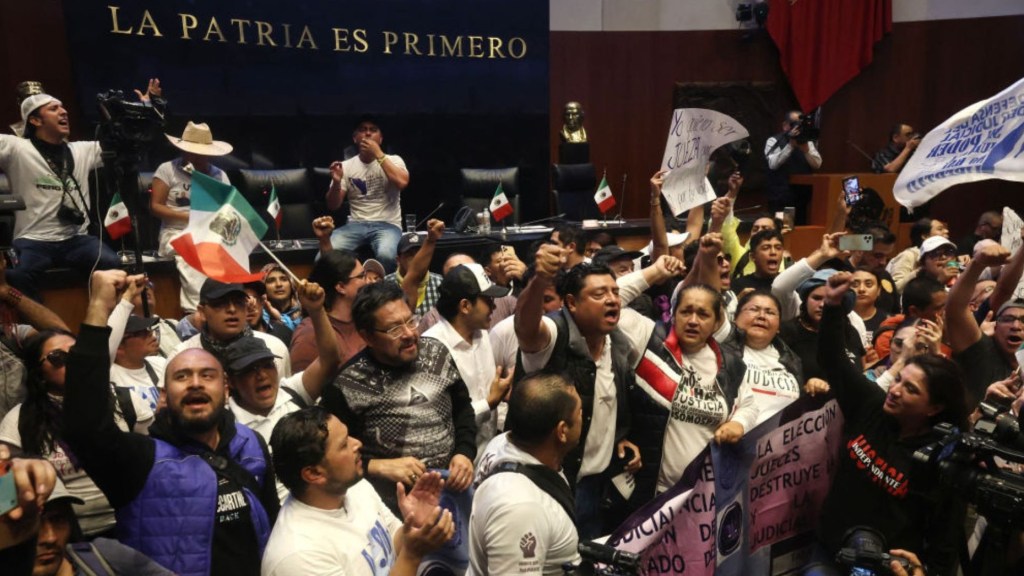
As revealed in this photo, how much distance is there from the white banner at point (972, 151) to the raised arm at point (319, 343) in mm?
2398

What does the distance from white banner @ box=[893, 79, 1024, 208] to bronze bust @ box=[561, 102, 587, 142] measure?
6344mm

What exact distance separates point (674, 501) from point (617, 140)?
922 cm

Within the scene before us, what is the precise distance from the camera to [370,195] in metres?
7.44

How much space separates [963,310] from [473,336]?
210cm

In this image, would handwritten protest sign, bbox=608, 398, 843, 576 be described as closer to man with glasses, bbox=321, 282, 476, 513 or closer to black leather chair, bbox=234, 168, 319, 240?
man with glasses, bbox=321, 282, 476, 513

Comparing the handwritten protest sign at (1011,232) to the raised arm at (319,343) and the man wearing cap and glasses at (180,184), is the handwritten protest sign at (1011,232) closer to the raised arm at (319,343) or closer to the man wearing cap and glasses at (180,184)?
the raised arm at (319,343)

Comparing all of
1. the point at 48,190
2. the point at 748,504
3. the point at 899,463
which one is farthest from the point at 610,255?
the point at 48,190

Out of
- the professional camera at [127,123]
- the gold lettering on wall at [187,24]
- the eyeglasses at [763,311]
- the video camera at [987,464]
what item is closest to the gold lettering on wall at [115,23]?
the gold lettering on wall at [187,24]

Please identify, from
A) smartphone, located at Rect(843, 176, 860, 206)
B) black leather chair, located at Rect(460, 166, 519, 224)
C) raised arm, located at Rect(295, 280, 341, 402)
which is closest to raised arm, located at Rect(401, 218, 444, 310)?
raised arm, located at Rect(295, 280, 341, 402)

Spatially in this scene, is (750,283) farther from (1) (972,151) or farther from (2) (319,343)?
(2) (319,343)

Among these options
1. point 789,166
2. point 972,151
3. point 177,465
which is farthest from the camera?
point 789,166

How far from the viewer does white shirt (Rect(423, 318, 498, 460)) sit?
3545 millimetres

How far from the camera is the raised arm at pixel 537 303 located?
3002mm

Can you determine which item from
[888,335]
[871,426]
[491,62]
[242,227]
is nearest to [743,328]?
[871,426]
